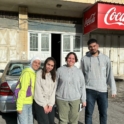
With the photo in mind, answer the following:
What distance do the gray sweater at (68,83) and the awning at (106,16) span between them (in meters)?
7.54

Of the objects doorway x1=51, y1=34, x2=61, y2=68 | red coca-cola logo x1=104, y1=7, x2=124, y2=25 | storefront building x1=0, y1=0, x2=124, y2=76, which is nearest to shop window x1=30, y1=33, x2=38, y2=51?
storefront building x1=0, y1=0, x2=124, y2=76

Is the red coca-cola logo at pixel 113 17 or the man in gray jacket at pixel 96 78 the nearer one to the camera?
the man in gray jacket at pixel 96 78

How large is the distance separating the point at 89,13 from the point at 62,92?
885cm

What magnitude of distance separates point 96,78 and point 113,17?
7.82 m

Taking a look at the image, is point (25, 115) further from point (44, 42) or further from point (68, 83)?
point (44, 42)

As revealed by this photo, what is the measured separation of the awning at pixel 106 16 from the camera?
10438 mm

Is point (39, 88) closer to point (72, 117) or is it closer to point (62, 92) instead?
point (62, 92)

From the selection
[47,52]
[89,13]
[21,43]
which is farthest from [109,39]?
[21,43]

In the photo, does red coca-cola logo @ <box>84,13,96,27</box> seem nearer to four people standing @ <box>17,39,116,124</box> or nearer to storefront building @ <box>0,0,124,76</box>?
storefront building @ <box>0,0,124,76</box>

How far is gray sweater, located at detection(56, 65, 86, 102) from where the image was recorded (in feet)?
10.6

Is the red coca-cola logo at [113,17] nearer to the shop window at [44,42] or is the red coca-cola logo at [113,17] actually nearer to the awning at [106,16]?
the awning at [106,16]

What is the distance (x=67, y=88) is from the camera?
325cm

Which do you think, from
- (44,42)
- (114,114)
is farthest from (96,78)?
(44,42)

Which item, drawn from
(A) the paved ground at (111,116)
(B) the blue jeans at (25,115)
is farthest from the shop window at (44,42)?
(B) the blue jeans at (25,115)
